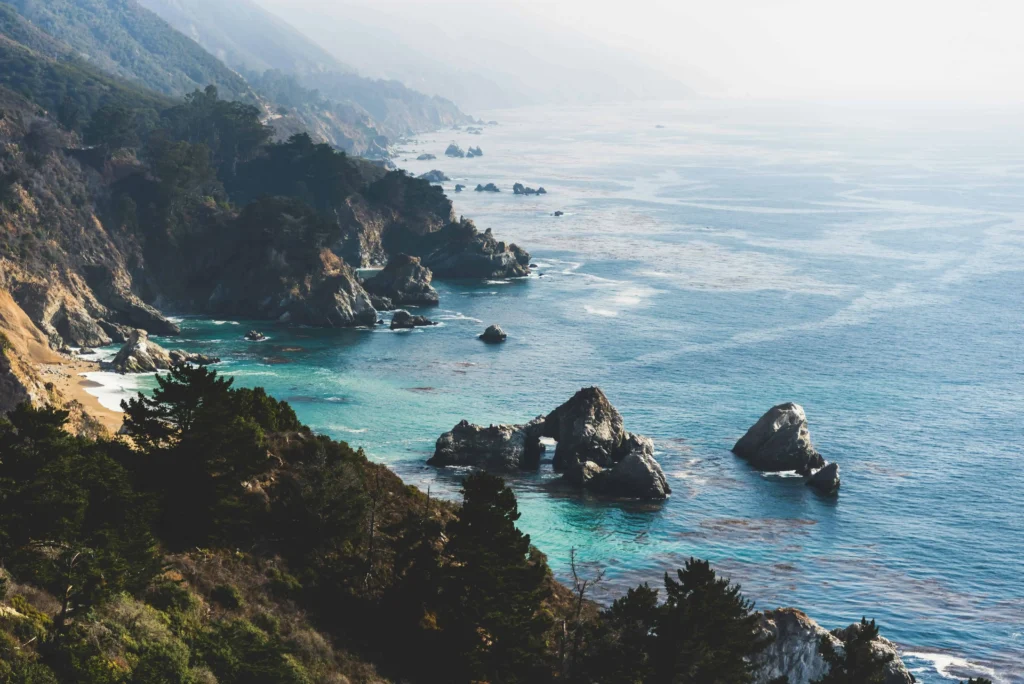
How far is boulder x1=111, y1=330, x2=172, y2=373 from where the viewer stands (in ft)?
394

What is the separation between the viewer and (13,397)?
83.7 meters

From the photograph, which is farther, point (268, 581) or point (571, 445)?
point (571, 445)

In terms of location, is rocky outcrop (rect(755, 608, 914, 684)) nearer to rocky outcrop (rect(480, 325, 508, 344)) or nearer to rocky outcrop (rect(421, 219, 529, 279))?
rocky outcrop (rect(480, 325, 508, 344))

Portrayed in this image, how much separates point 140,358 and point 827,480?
3019 inches

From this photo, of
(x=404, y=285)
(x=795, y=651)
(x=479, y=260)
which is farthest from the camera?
(x=479, y=260)

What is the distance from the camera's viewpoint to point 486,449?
325 feet

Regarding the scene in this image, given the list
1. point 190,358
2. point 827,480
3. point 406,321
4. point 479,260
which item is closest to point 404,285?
point 406,321

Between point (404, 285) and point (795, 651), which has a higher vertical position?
point (404, 285)

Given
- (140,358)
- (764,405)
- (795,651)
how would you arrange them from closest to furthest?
(795,651), (764,405), (140,358)

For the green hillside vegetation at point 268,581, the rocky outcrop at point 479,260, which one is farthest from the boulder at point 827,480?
the rocky outcrop at point 479,260

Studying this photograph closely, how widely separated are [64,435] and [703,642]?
3150 cm

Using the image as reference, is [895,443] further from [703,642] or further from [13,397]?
[13,397]

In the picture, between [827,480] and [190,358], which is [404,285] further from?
[827,480]

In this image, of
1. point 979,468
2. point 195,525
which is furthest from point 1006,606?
point 195,525
